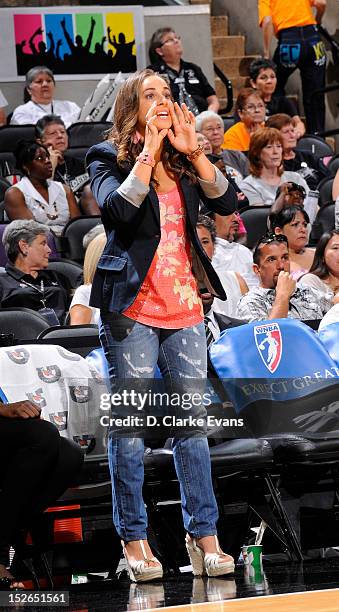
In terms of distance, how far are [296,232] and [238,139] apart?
8.51ft

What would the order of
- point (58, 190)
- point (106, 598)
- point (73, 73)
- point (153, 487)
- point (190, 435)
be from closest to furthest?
point (106, 598)
point (190, 435)
point (153, 487)
point (58, 190)
point (73, 73)

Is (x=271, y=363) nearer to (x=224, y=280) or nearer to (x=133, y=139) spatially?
(x=133, y=139)

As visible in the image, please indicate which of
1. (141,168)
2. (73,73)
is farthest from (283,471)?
(73,73)

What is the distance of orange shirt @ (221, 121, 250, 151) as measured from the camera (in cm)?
904

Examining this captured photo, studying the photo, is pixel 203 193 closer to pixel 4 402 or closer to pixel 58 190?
pixel 4 402

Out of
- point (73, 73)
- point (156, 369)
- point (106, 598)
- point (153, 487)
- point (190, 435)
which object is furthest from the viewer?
point (73, 73)

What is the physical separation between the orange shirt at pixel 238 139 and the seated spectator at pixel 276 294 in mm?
3385

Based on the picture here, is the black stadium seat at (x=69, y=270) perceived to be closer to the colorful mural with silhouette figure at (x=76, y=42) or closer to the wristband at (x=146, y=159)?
the wristband at (x=146, y=159)

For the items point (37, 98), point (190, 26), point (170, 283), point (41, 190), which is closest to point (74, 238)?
point (41, 190)

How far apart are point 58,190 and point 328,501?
3.68 metres

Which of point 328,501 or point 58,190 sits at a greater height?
point 58,190

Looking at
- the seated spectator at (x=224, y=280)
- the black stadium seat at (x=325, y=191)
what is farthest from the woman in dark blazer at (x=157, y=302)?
the black stadium seat at (x=325, y=191)

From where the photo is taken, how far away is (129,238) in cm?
354

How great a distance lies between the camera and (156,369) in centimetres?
378
